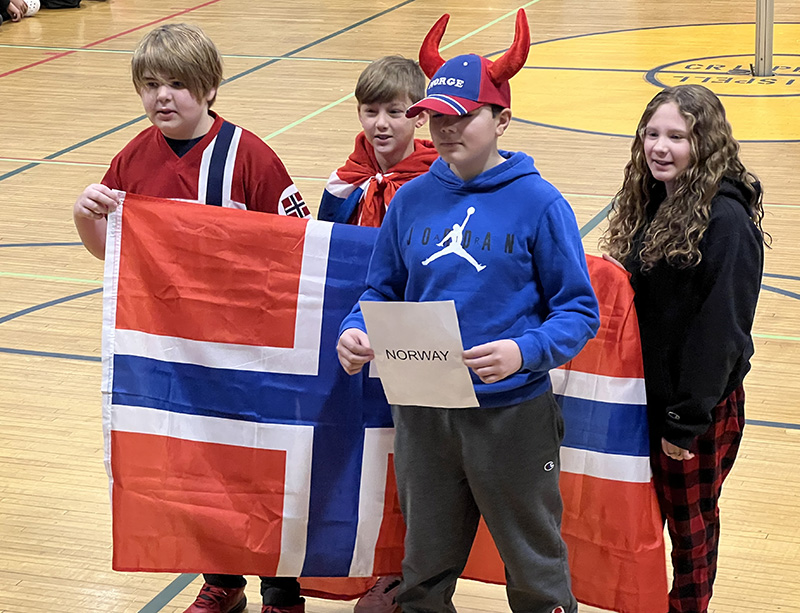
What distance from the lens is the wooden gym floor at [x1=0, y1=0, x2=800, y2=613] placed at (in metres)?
2.97

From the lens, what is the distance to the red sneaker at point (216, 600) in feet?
8.64

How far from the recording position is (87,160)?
677 cm

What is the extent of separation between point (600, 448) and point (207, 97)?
3.59 feet

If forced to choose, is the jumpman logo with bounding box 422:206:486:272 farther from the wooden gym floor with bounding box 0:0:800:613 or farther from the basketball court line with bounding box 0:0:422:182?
the basketball court line with bounding box 0:0:422:182

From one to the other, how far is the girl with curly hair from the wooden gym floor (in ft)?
1.87

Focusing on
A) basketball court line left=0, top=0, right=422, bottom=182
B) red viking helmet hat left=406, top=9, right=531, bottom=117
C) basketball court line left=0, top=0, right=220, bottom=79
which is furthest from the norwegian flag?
basketball court line left=0, top=0, right=220, bottom=79

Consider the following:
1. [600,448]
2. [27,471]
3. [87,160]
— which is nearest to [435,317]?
[600,448]

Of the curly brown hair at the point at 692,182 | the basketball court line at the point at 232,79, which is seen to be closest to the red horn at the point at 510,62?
the curly brown hair at the point at 692,182

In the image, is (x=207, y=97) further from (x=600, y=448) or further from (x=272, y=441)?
(x=600, y=448)

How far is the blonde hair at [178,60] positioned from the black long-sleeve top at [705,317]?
37.9 inches

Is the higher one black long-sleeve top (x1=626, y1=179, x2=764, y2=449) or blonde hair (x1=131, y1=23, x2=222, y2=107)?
blonde hair (x1=131, y1=23, x2=222, y2=107)

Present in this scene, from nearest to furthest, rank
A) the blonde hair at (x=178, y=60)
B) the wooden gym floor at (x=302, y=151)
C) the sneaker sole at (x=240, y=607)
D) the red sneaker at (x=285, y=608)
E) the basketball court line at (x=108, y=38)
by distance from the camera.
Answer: the blonde hair at (x=178, y=60), the red sneaker at (x=285, y=608), the sneaker sole at (x=240, y=607), the wooden gym floor at (x=302, y=151), the basketball court line at (x=108, y=38)

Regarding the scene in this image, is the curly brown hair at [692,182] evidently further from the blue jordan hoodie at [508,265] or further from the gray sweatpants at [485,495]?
the gray sweatpants at [485,495]

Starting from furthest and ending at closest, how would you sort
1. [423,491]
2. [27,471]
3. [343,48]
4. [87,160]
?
1. [343,48]
2. [87,160]
3. [27,471]
4. [423,491]
